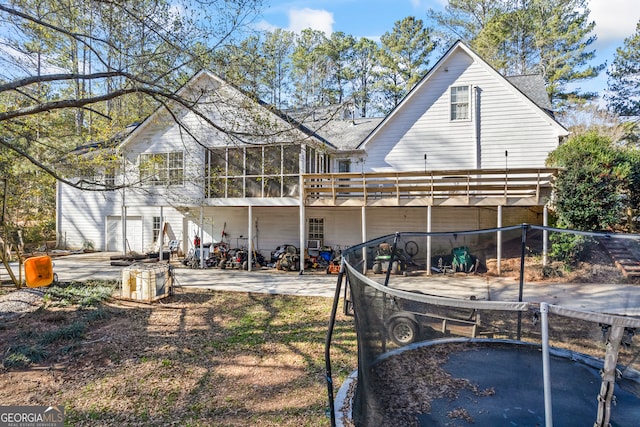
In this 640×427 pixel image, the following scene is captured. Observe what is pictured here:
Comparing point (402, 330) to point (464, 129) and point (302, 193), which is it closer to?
point (302, 193)

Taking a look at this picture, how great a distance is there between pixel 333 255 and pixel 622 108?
23851 millimetres

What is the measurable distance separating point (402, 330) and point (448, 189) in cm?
865

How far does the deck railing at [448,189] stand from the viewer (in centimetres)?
989

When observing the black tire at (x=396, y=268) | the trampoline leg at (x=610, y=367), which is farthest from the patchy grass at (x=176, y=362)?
the trampoline leg at (x=610, y=367)

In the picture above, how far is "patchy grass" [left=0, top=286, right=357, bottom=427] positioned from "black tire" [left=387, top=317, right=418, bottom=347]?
59.7 inches

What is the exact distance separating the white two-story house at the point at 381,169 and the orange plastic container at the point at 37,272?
3.34 meters

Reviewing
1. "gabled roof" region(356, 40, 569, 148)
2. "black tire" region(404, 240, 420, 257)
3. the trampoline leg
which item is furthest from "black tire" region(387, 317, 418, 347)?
"gabled roof" region(356, 40, 569, 148)

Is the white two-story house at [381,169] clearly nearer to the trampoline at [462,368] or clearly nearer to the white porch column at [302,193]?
the white porch column at [302,193]

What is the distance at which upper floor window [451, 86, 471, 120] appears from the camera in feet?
41.1

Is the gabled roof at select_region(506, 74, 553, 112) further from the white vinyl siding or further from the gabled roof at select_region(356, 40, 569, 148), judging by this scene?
the white vinyl siding

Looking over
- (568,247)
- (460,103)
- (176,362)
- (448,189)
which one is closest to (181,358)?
(176,362)

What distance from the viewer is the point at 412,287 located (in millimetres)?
6746

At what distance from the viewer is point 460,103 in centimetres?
1259

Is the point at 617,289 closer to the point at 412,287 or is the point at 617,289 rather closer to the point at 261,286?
the point at 412,287
